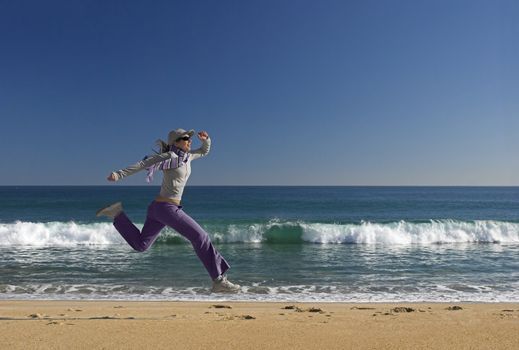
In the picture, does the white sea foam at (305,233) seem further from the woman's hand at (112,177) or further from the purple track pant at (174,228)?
the woman's hand at (112,177)

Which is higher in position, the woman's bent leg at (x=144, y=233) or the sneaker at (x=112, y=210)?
the sneaker at (x=112, y=210)

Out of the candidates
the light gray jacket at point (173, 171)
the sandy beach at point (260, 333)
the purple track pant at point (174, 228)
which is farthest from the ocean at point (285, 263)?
the light gray jacket at point (173, 171)

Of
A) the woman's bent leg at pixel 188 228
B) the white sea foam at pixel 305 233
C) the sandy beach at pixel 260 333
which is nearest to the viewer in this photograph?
the sandy beach at pixel 260 333

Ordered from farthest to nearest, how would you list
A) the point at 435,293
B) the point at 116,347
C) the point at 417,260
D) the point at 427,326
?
the point at 417,260 → the point at 435,293 → the point at 427,326 → the point at 116,347

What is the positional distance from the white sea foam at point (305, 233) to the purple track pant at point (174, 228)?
1495 cm

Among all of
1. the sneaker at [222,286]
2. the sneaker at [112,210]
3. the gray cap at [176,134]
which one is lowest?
the sneaker at [222,286]

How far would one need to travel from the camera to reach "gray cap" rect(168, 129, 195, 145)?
18.1ft

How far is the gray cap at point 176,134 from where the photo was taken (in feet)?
18.1

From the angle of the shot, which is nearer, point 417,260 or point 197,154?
point 197,154

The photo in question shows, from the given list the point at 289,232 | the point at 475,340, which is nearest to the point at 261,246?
the point at 289,232

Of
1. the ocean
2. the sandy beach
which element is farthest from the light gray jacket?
the ocean

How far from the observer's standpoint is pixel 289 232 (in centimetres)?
2373

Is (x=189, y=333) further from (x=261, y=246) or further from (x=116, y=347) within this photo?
(x=261, y=246)

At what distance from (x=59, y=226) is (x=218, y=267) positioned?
19968mm
